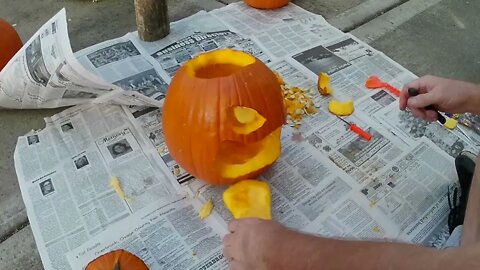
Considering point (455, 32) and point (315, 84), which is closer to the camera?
point (315, 84)

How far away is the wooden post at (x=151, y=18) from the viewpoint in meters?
1.39

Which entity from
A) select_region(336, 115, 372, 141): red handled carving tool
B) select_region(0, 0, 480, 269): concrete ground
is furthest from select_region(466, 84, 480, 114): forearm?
select_region(0, 0, 480, 269): concrete ground

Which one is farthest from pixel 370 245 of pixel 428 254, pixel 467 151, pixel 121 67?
pixel 121 67

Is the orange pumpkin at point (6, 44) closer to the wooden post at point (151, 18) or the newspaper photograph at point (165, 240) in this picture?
the wooden post at point (151, 18)

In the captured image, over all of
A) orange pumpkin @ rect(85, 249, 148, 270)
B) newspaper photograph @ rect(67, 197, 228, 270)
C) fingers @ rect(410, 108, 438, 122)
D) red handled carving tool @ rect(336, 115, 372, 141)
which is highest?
fingers @ rect(410, 108, 438, 122)

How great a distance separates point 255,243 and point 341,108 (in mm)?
603

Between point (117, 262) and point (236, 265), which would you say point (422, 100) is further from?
point (117, 262)

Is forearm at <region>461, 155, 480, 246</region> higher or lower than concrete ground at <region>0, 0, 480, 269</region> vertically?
higher

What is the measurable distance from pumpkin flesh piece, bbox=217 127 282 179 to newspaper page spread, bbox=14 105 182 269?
0.13 m

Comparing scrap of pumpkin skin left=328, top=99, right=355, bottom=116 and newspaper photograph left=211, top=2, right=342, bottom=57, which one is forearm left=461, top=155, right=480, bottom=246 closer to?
scrap of pumpkin skin left=328, top=99, right=355, bottom=116

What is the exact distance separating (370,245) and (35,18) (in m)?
1.38

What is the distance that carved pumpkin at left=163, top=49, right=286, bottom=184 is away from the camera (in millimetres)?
911

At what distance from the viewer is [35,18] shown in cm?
160

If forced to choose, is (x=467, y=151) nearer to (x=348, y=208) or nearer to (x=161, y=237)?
A: (x=348, y=208)
